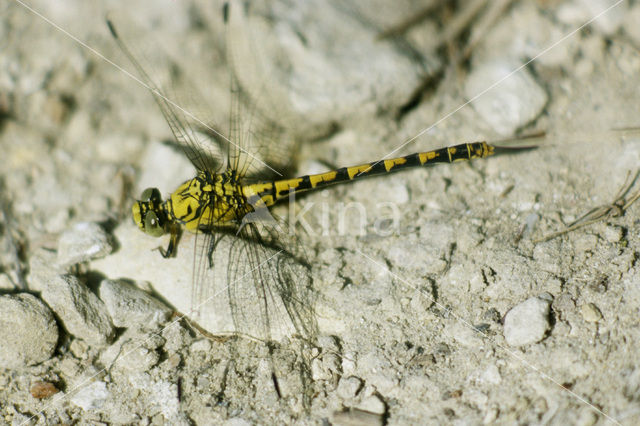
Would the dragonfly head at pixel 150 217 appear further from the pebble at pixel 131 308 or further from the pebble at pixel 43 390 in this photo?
the pebble at pixel 43 390

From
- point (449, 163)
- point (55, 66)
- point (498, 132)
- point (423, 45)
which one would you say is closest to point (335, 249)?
point (449, 163)

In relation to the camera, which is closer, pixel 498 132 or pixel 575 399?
pixel 575 399

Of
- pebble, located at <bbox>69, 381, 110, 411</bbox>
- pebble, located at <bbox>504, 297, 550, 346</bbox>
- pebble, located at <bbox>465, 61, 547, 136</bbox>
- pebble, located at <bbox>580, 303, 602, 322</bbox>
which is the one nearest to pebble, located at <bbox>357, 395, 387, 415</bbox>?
pebble, located at <bbox>504, 297, 550, 346</bbox>

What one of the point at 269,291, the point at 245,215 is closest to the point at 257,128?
the point at 245,215

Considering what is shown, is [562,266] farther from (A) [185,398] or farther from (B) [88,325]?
(B) [88,325]

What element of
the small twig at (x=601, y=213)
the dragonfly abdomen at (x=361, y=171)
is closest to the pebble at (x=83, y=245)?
the dragonfly abdomen at (x=361, y=171)

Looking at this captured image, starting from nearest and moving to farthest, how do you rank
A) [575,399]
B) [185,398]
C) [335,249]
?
[575,399]
[185,398]
[335,249]
